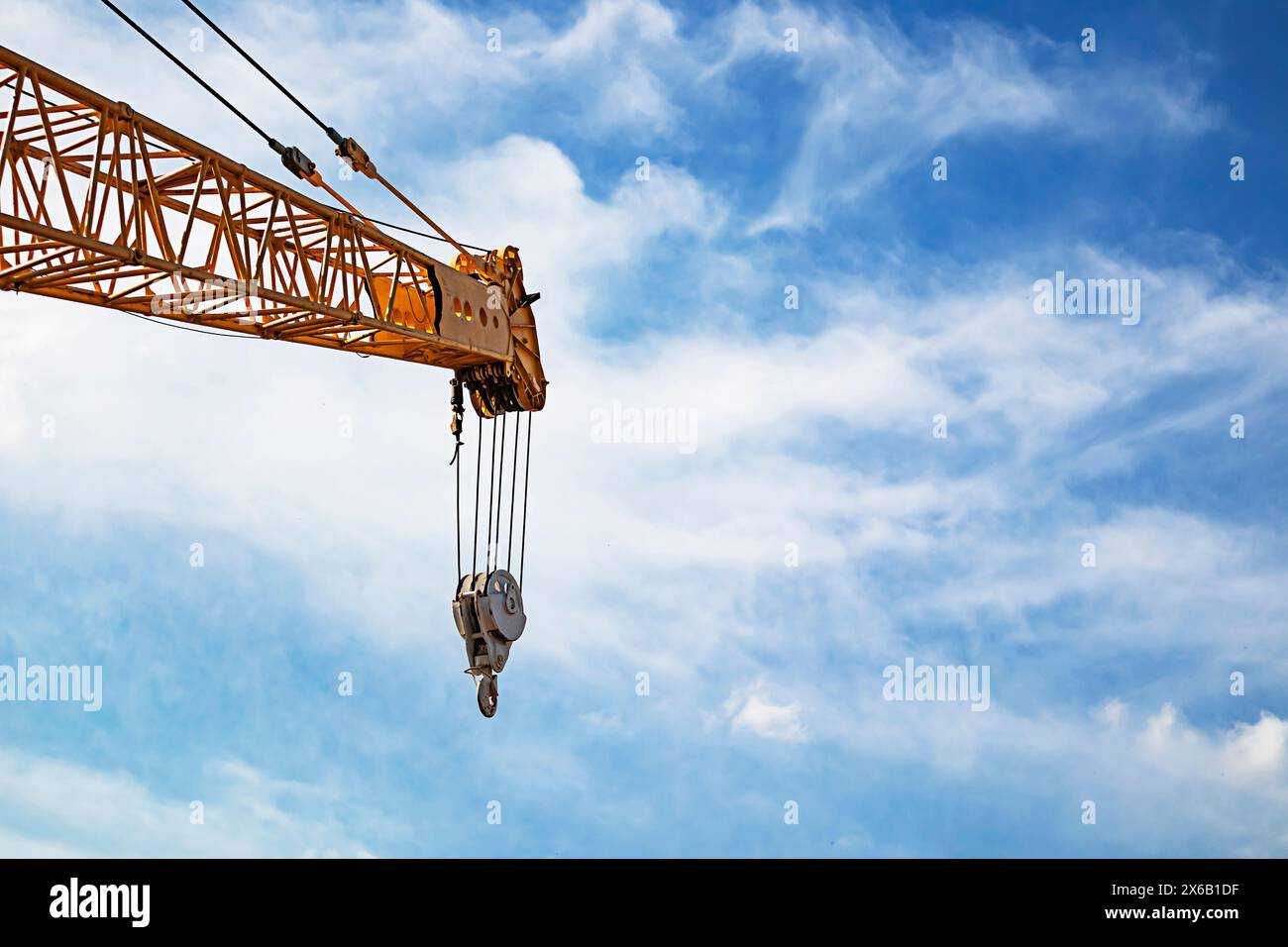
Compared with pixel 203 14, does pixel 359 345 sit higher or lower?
lower

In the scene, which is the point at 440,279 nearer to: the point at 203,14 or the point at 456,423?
the point at 456,423

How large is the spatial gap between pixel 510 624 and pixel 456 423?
2991mm

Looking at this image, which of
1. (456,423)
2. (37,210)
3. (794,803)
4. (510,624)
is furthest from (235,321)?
(794,803)

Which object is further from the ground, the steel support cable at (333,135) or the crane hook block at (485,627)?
the steel support cable at (333,135)

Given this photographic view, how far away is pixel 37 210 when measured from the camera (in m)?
12.0

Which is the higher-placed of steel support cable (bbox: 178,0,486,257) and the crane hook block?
steel support cable (bbox: 178,0,486,257)

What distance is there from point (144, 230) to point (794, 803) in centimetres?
1221

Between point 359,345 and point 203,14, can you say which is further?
point 359,345

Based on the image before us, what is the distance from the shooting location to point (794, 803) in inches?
768

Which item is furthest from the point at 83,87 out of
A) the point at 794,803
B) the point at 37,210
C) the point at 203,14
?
the point at 794,803
